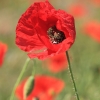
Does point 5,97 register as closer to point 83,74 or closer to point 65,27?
point 83,74

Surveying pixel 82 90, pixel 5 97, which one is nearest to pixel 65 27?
pixel 82 90

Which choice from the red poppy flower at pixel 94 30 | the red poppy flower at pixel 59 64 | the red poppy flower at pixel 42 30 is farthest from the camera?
the red poppy flower at pixel 94 30

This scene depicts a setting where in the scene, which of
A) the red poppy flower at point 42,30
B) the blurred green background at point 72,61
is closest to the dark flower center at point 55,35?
the red poppy flower at point 42,30

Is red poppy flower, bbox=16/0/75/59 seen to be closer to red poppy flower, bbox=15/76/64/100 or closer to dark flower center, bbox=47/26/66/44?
dark flower center, bbox=47/26/66/44

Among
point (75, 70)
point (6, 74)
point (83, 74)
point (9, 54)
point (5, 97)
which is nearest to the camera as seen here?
point (83, 74)

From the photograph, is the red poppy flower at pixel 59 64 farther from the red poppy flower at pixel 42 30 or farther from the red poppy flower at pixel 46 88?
the red poppy flower at pixel 42 30

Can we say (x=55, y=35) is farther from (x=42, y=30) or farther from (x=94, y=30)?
(x=94, y=30)

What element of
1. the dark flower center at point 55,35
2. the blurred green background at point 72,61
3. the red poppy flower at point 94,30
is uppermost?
the dark flower center at point 55,35

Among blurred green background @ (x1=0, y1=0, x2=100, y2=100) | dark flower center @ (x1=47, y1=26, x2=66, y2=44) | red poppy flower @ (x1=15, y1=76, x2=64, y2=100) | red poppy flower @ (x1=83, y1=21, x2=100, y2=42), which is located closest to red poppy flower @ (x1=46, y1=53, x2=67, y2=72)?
blurred green background @ (x1=0, y1=0, x2=100, y2=100)
